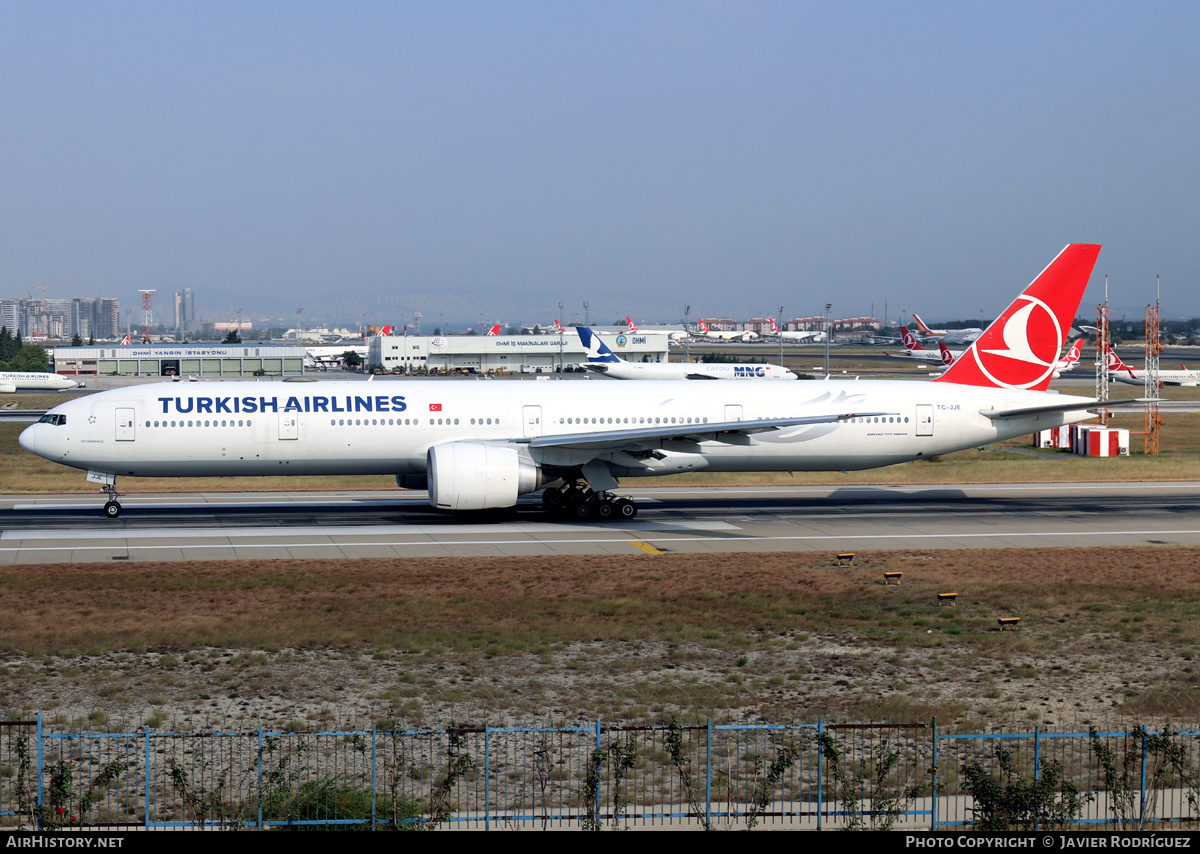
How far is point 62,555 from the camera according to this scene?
100ft

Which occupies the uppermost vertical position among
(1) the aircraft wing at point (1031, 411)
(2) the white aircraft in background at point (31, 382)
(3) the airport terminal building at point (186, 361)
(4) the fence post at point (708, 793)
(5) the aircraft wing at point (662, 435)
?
(3) the airport terminal building at point (186, 361)

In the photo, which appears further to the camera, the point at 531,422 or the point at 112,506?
the point at 531,422

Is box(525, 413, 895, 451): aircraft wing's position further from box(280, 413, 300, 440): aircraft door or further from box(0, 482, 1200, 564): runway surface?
box(280, 413, 300, 440): aircraft door

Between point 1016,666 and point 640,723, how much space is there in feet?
26.3

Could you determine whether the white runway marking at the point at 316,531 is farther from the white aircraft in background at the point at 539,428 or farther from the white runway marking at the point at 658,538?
the white aircraft in background at the point at 539,428

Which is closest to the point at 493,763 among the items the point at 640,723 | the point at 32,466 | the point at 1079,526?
the point at 640,723

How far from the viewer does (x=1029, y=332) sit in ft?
137

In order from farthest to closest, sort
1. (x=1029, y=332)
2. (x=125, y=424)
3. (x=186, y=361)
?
(x=186, y=361)
(x=1029, y=332)
(x=125, y=424)

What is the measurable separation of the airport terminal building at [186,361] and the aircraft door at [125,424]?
119 m

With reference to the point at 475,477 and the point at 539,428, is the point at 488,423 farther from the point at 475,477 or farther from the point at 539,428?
the point at 475,477

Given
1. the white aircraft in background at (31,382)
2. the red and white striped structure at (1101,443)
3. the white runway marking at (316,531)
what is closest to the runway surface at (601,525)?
the white runway marking at (316,531)

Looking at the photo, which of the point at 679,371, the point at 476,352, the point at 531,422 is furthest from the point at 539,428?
the point at 476,352

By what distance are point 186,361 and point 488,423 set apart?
13442 cm

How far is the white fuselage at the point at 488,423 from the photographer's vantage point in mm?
35844
